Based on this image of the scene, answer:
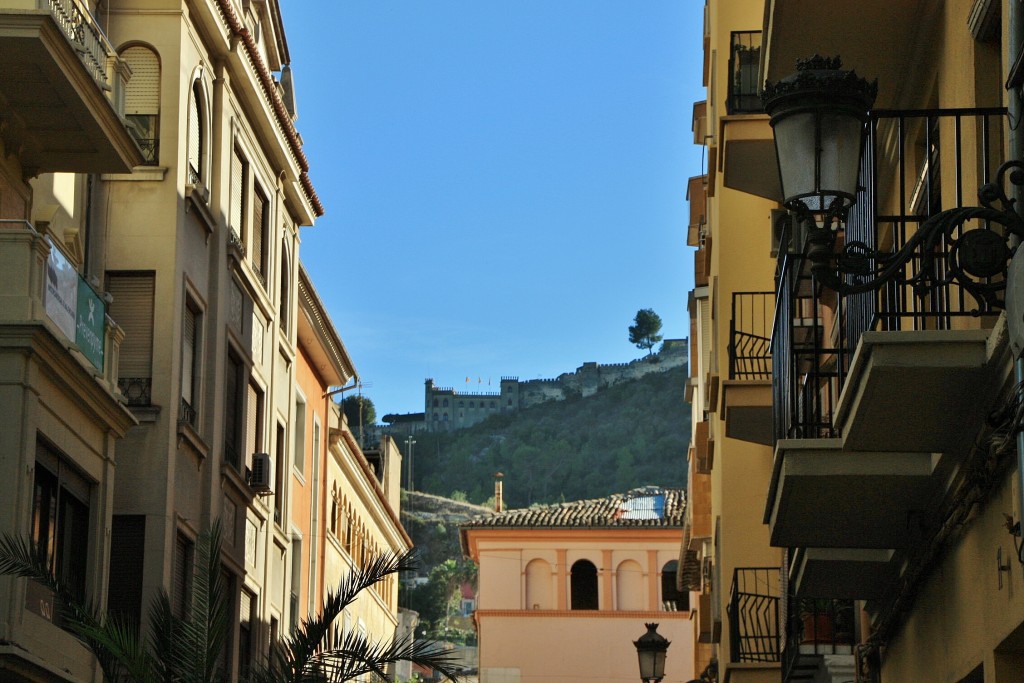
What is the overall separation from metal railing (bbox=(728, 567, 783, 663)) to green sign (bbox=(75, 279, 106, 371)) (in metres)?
7.45

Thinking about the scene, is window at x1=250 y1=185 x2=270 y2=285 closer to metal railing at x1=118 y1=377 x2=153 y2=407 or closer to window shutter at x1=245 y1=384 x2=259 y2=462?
window shutter at x1=245 y1=384 x2=259 y2=462

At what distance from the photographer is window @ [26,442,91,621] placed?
1647 cm

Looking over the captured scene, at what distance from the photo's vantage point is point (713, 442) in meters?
26.4

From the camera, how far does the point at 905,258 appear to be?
7184mm

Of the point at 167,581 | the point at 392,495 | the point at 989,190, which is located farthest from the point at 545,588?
the point at 989,190

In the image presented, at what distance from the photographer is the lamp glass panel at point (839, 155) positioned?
295 inches

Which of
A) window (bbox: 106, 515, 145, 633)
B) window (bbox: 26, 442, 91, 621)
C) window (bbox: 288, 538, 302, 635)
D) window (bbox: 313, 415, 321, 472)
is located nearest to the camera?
window (bbox: 26, 442, 91, 621)

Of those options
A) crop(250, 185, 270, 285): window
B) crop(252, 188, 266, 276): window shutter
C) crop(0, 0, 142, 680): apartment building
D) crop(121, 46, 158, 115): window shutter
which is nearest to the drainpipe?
crop(0, 0, 142, 680): apartment building

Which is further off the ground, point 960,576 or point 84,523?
point 84,523

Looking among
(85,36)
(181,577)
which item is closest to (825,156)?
(85,36)

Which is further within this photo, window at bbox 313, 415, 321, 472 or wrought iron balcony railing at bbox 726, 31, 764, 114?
window at bbox 313, 415, 321, 472

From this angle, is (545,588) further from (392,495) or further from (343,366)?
(343,366)

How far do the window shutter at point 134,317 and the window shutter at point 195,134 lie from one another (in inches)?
79.7

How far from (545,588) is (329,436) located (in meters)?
16.3
